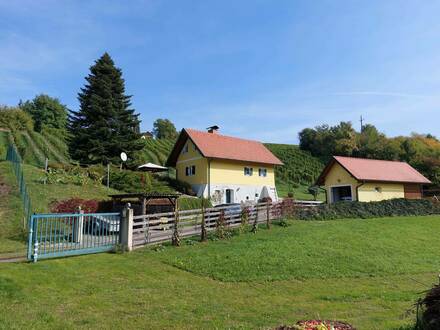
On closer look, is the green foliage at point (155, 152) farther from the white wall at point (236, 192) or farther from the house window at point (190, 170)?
the white wall at point (236, 192)

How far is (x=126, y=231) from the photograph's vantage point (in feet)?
46.4

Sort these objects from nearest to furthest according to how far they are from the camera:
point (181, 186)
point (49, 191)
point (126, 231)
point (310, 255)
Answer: point (310, 255)
point (126, 231)
point (49, 191)
point (181, 186)

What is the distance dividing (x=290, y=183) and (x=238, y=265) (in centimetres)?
4761

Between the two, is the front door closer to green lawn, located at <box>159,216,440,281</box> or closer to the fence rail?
the fence rail

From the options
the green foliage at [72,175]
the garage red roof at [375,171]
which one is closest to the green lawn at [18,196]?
the green foliage at [72,175]

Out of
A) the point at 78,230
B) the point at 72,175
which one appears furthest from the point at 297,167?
the point at 78,230

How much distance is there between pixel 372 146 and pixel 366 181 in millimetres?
28390

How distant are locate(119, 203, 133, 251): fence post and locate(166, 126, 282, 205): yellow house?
18.8 metres

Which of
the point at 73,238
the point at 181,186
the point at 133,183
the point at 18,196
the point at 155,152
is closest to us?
the point at 73,238

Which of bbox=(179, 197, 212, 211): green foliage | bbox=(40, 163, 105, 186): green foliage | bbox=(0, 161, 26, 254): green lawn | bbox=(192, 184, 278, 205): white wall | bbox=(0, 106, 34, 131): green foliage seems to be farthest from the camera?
bbox=(0, 106, 34, 131): green foliage

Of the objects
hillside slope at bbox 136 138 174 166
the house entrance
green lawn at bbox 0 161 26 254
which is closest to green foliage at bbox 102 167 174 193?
green lawn at bbox 0 161 26 254

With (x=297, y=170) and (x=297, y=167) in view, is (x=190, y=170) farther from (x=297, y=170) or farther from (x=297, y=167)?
(x=297, y=167)

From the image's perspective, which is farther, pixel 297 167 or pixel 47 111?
pixel 47 111

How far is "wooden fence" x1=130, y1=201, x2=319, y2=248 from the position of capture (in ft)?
49.9
